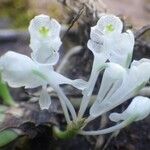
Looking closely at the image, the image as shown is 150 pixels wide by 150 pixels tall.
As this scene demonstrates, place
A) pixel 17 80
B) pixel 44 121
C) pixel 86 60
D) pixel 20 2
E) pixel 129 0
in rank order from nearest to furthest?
pixel 17 80 → pixel 44 121 → pixel 86 60 → pixel 20 2 → pixel 129 0

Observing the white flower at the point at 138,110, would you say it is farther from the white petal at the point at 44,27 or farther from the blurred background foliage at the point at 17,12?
the blurred background foliage at the point at 17,12

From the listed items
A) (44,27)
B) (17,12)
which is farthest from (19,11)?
(44,27)

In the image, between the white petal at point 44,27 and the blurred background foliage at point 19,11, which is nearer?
the white petal at point 44,27

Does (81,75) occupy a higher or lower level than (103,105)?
lower

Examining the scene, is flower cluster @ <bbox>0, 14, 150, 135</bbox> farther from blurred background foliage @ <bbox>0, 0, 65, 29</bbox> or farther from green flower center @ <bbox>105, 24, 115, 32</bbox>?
blurred background foliage @ <bbox>0, 0, 65, 29</bbox>

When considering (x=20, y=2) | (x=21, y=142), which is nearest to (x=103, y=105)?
(x=21, y=142)

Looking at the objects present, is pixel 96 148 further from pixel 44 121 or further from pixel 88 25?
pixel 88 25

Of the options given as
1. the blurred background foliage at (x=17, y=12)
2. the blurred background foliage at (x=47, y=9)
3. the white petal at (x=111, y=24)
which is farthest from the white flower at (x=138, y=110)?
the blurred background foliage at (x=17, y=12)

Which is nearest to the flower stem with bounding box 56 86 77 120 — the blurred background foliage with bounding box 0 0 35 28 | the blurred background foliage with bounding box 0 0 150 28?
the blurred background foliage with bounding box 0 0 150 28
